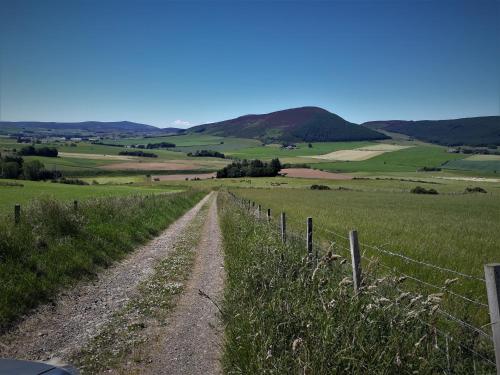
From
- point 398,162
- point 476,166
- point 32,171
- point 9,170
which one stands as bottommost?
point 32,171

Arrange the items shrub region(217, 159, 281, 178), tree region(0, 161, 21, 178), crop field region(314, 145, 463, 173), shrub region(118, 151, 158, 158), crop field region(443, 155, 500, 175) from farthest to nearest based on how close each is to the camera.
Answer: shrub region(118, 151, 158, 158) < crop field region(314, 145, 463, 173) < shrub region(217, 159, 281, 178) < crop field region(443, 155, 500, 175) < tree region(0, 161, 21, 178)

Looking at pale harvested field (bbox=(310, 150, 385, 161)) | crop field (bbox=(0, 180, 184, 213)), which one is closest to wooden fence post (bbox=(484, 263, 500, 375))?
crop field (bbox=(0, 180, 184, 213))

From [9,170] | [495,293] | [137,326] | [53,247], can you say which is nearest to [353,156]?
[9,170]

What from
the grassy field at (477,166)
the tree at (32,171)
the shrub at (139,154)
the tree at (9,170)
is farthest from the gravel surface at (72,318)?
the shrub at (139,154)

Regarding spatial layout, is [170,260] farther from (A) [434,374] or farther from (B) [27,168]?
(B) [27,168]

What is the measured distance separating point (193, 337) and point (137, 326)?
127 cm

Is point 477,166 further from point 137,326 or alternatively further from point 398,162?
point 137,326

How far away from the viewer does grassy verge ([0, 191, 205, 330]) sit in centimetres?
793

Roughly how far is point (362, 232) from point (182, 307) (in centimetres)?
1097

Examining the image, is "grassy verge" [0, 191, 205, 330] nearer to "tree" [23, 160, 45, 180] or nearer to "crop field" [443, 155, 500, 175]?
"tree" [23, 160, 45, 180]

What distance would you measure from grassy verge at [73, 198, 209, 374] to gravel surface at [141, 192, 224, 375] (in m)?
0.24

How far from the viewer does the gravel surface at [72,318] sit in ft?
20.0

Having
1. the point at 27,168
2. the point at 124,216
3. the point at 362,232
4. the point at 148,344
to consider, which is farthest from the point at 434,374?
the point at 27,168

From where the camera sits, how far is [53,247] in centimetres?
1062
